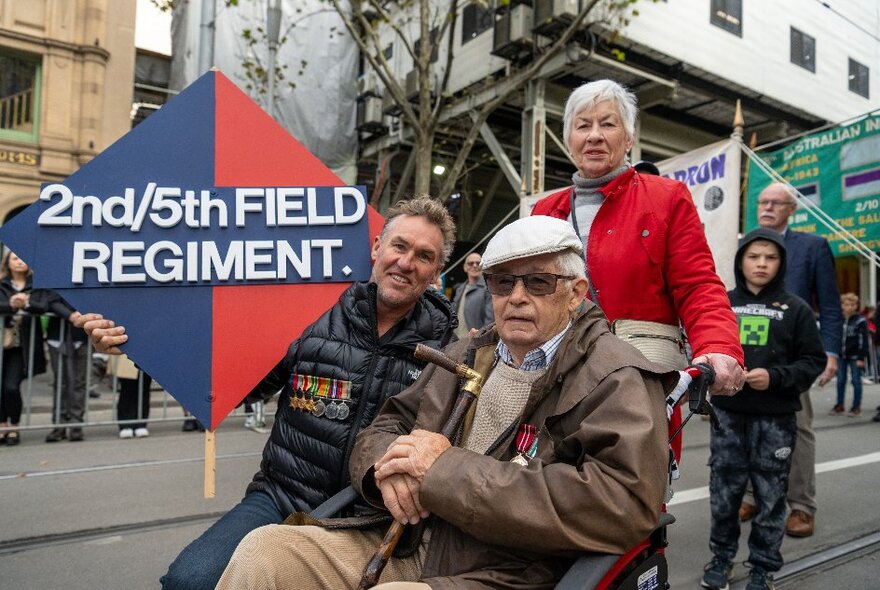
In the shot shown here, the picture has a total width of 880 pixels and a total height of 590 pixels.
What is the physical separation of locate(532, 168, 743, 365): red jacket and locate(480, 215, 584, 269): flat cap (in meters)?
0.43

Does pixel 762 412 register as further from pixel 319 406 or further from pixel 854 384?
pixel 854 384

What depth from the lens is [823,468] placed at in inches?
200

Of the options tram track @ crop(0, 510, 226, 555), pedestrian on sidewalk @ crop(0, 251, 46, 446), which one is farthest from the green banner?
pedestrian on sidewalk @ crop(0, 251, 46, 446)

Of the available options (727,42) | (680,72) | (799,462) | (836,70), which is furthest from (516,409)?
(836,70)

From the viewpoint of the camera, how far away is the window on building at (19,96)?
1145cm

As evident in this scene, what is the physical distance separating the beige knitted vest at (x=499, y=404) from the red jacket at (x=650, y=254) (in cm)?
54

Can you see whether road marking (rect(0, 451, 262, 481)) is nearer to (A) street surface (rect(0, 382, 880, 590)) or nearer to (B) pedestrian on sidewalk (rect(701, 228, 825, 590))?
(A) street surface (rect(0, 382, 880, 590))

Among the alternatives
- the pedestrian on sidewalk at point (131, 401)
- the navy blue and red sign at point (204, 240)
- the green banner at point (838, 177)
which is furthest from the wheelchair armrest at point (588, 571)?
the pedestrian on sidewalk at point (131, 401)

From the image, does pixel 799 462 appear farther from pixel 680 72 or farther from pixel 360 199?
pixel 680 72

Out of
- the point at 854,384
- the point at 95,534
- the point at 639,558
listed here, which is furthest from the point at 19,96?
the point at 854,384

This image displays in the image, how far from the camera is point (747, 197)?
5.49 metres

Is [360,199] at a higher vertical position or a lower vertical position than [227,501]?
higher

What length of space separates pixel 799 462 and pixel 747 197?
2764 mm

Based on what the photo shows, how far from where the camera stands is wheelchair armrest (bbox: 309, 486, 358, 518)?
1768 millimetres
